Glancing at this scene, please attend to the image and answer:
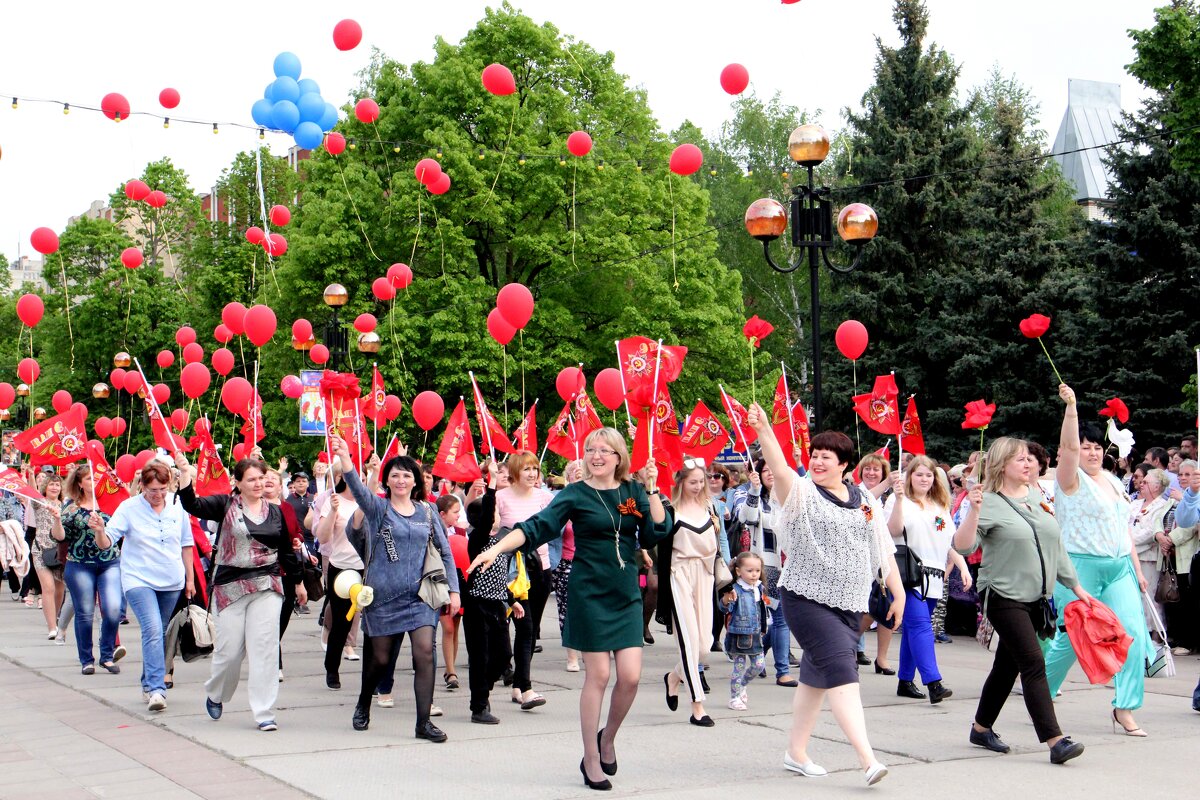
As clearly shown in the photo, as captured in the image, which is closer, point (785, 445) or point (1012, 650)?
point (1012, 650)

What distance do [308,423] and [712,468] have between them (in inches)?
464

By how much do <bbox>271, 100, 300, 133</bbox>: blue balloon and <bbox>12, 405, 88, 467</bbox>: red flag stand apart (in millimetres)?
4137

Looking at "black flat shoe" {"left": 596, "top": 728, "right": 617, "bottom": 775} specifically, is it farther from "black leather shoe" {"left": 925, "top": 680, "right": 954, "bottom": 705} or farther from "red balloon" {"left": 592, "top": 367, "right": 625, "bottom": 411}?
"red balloon" {"left": 592, "top": 367, "right": 625, "bottom": 411}

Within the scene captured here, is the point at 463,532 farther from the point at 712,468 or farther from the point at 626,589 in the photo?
the point at 626,589

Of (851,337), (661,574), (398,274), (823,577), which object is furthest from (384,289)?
(823,577)

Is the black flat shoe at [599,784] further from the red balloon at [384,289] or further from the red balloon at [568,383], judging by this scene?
the red balloon at [384,289]

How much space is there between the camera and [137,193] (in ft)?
63.1

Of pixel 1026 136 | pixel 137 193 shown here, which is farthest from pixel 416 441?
Answer: pixel 1026 136

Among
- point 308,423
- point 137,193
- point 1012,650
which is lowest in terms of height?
point 1012,650

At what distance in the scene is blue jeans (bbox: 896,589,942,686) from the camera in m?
9.56

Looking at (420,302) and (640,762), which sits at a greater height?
(420,302)

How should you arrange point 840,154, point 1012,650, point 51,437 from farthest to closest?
point 840,154 < point 51,437 < point 1012,650

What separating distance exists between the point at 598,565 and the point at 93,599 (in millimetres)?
6797

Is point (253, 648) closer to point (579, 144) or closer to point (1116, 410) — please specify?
point (579, 144)
